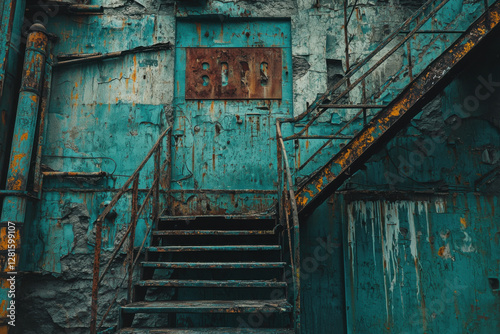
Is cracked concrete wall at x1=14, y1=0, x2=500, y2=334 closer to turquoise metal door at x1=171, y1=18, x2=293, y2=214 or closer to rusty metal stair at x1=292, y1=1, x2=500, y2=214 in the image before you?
turquoise metal door at x1=171, y1=18, x2=293, y2=214

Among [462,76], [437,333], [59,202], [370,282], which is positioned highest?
[462,76]

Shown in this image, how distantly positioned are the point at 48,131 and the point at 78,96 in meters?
0.68

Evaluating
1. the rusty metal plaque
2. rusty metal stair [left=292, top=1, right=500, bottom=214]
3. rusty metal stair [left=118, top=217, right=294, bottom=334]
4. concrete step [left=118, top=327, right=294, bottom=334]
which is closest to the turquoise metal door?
the rusty metal plaque

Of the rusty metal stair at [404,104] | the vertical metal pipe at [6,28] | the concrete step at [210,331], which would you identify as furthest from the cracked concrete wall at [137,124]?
the concrete step at [210,331]

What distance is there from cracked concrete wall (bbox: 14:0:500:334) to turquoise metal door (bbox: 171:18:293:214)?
0.17 meters

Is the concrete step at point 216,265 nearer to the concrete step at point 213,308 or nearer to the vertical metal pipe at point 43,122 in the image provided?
the concrete step at point 213,308

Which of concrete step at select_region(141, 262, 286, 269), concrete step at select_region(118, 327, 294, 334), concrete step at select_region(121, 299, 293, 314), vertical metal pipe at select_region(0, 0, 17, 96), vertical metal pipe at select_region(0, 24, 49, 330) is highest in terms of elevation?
vertical metal pipe at select_region(0, 0, 17, 96)

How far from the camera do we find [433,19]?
5777mm

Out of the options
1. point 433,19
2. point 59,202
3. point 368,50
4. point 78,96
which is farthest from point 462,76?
point 59,202

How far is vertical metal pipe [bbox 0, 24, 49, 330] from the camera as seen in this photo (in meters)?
4.88

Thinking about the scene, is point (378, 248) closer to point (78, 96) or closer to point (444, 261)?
point (444, 261)

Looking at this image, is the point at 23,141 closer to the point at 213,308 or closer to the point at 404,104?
the point at 213,308

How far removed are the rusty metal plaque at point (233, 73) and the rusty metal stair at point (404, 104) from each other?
1.88 m

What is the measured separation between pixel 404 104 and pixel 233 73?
264 cm
